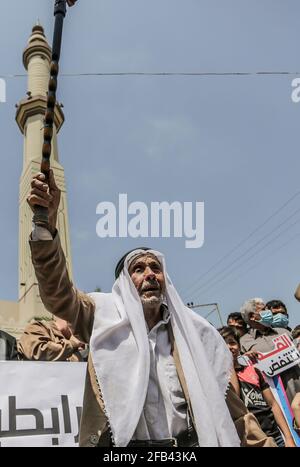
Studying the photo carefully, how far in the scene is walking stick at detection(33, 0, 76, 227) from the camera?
7.92 ft

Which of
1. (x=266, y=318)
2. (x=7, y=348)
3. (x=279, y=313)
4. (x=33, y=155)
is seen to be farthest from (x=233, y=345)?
(x=33, y=155)

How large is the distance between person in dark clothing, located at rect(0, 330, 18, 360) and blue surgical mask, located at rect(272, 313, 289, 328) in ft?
8.29

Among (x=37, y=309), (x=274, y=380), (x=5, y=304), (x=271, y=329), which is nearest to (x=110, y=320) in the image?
(x=274, y=380)

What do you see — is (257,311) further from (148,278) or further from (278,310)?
(148,278)

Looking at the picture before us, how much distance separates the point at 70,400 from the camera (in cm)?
390

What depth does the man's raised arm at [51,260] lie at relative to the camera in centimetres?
243

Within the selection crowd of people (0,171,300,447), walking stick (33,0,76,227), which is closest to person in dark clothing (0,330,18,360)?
crowd of people (0,171,300,447)

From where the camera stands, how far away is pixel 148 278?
2869 mm

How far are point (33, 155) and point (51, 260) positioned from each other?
16.5m

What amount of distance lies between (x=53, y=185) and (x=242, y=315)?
11.4 ft

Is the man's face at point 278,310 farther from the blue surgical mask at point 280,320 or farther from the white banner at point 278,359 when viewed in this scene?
the white banner at point 278,359

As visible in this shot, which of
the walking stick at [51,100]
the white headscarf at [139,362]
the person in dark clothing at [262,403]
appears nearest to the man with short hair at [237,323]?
the person in dark clothing at [262,403]

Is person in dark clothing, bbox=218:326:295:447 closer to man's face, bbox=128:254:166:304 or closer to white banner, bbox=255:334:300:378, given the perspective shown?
white banner, bbox=255:334:300:378

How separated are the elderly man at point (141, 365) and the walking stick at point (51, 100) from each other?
0.12 feet
